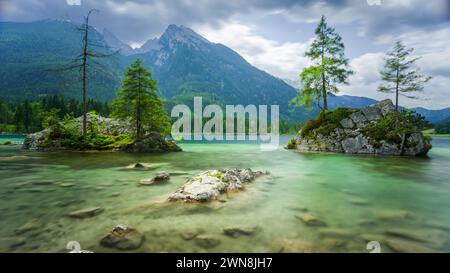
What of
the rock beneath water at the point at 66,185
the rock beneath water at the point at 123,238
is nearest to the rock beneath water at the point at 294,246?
the rock beneath water at the point at 123,238

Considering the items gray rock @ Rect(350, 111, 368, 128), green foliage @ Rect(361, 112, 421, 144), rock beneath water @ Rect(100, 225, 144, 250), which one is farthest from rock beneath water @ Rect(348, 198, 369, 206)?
gray rock @ Rect(350, 111, 368, 128)

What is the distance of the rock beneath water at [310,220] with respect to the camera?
5750 mm

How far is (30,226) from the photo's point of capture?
18.2ft

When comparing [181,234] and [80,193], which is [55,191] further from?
[181,234]

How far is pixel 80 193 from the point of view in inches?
344

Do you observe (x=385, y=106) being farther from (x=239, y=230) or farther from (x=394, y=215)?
(x=239, y=230)

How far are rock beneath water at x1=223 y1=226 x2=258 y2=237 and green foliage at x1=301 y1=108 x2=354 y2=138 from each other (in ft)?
92.3

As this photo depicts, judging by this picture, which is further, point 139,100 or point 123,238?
point 139,100

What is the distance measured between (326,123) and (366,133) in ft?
17.0

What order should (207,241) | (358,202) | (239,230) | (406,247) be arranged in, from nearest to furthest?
1. (406,247)
2. (207,241)
3. (239,230)
4. (358,202)

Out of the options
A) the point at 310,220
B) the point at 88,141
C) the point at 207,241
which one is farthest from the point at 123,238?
the point at 88,141

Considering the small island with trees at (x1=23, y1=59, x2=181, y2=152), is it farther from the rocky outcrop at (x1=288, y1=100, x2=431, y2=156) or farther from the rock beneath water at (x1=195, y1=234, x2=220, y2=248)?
the rock beneath water at (x1=195, y1=234, x2=220, y2=248)

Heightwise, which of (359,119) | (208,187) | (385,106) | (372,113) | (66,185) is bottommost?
(66,185)
